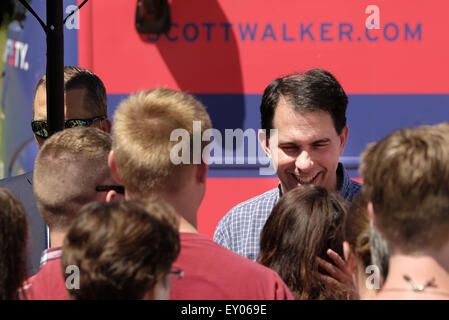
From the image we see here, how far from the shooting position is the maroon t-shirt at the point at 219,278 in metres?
1.51

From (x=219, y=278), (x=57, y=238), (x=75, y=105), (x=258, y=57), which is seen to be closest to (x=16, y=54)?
(x=75, y=105)

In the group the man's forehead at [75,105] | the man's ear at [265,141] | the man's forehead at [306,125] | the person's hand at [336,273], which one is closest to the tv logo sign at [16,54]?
the man's forehead at [75,105]

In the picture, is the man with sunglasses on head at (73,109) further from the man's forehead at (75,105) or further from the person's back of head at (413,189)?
the person's back of head at (413,189)

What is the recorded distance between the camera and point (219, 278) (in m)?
1.53

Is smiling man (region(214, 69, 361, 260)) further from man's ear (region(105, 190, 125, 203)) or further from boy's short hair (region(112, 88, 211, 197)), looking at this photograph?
boy's short hair (region(112, 88, 211, 197))

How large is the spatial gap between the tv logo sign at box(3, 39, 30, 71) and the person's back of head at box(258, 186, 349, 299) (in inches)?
81.4

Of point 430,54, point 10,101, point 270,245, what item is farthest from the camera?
point 10,101

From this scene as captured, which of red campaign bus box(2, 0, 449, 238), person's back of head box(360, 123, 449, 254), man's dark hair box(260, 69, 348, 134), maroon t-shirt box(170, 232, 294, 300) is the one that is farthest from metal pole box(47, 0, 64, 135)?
person's back of head box(360, 123, 449, 254)

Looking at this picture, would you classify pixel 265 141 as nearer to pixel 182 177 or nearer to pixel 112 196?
pixel 112 196

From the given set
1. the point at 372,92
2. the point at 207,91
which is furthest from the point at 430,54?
the point at 207,91

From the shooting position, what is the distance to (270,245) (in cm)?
194
